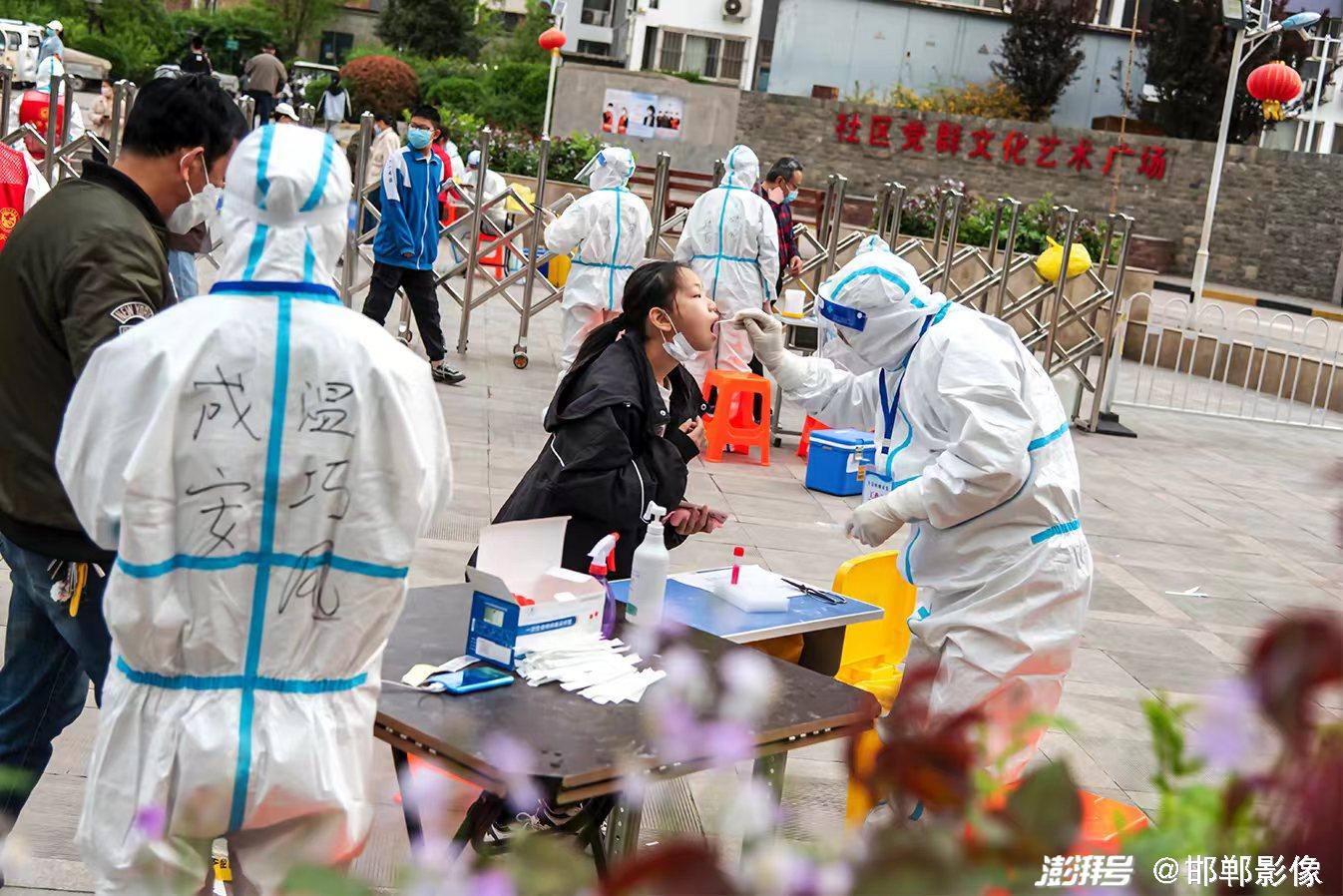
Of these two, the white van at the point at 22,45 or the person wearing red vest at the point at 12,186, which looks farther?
the white van at the point at 22,45

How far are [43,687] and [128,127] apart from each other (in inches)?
45.2

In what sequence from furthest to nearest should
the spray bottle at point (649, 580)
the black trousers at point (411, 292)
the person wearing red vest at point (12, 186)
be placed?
the black trousers at point (411, 292), the person wearing red vest at point (12, 186), the spray bottle at point (649, 580)

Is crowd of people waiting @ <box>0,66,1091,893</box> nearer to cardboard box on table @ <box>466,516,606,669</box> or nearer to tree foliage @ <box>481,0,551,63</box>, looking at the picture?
cardboard box on table @ <box>466,516,606,669</box>

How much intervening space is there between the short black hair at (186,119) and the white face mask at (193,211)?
0.08 m

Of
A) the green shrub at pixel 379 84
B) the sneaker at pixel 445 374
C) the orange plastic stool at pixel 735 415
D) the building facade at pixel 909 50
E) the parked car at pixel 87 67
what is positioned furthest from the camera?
the green shrub at pixel 379 84

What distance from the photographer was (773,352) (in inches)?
167

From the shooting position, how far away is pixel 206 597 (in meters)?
2.10

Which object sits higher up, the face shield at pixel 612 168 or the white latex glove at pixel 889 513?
the face shield at pixel 612 168

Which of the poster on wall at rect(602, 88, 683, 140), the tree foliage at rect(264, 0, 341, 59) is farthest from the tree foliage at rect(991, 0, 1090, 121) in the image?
the tree foliage at rect(264, 0, 341, 59)

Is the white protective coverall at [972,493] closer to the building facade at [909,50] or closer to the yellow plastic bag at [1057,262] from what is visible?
the yellow plastic bag at [1057,262]

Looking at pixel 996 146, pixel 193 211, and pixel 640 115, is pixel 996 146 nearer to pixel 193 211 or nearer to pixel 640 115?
pixel 640 115

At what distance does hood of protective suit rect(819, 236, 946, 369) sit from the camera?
3.63 meters

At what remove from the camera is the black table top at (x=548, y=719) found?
8.13 feet

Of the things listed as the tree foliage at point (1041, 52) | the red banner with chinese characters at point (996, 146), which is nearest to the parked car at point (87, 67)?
the red banner with chinese characters at point (996, 146)
